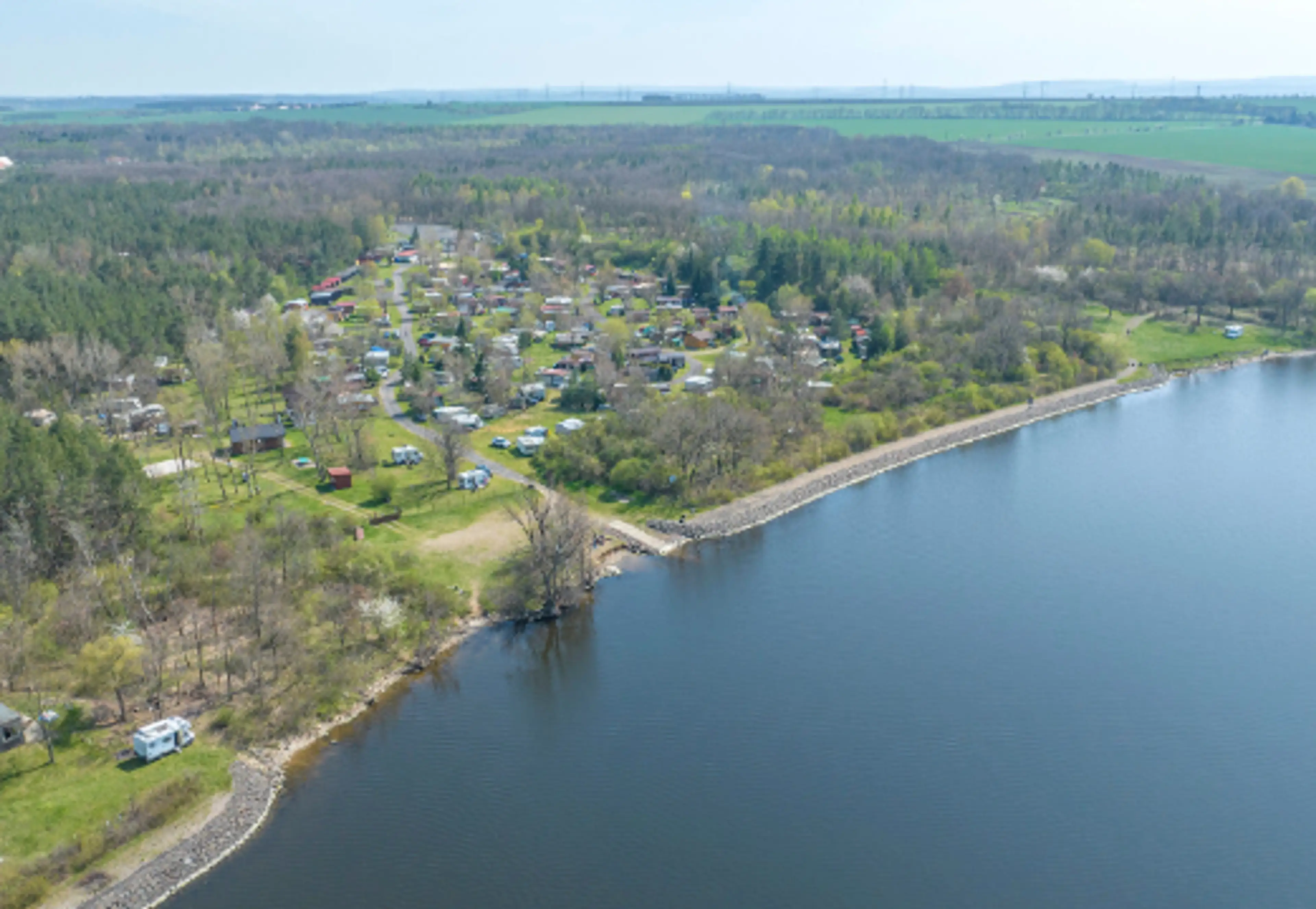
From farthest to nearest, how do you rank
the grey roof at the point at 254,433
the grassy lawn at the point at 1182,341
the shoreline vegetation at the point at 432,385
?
the grassy lawn at the point at 1182,341 → the grey roof at the point at 254,433 → the shoreline vegetation at the point at 432,385

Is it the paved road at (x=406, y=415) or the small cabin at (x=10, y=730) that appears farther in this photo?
the paved road at (x=406, y=415)

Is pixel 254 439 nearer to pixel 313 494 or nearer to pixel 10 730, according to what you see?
pixel 313 494

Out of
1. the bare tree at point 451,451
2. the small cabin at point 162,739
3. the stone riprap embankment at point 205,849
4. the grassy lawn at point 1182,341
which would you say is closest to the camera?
the stone riprap embankment at point 205,849

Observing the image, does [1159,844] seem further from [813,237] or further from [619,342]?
[813,237]

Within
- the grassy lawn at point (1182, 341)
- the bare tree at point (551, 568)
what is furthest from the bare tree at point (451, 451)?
the grassy lawn at point (1182, 341)

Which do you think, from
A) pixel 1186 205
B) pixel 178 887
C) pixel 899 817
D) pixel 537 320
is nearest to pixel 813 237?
pixel 537 320

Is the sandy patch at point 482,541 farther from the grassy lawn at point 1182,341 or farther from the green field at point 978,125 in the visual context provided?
the green field at point 978,125

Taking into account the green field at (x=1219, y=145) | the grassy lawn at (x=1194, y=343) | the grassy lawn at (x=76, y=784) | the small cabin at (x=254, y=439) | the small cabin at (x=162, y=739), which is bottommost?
the grassy lawn at (x=76, y=784)
